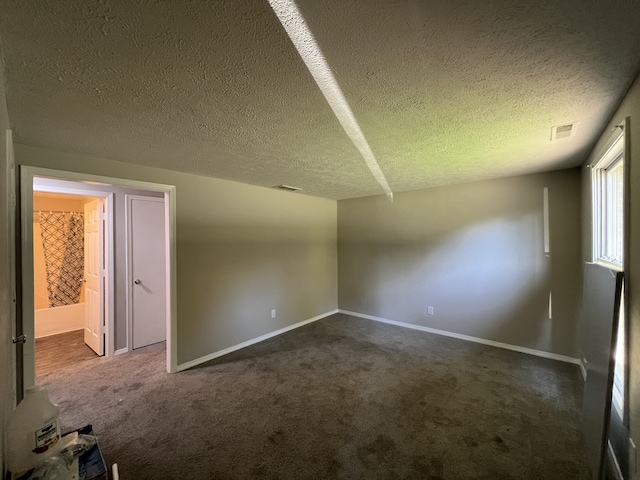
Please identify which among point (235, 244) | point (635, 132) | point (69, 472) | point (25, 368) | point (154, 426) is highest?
point (635, 132)

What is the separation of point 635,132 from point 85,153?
12.2ft

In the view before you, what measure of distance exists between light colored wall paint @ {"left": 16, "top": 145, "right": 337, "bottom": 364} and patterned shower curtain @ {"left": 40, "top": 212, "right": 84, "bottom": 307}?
2.89 metres

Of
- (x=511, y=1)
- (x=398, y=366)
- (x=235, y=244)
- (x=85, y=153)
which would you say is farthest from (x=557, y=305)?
(x=85, y=153)

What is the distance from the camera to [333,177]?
3.18 metres

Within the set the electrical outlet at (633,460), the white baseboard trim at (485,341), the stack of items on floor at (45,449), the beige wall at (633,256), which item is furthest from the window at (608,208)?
the stack of items on floor at (45,449)

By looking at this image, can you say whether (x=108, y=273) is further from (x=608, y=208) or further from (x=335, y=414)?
(x=608, y=208)

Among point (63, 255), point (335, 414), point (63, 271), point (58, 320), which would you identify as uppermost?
point (63, 255)

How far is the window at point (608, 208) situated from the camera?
73.6 inches

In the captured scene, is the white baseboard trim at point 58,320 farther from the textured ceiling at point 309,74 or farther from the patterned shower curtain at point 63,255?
the textured ceiling at point 309,74

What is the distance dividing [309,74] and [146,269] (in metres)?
3.52

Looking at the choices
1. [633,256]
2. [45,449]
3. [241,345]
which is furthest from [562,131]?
[241,345]

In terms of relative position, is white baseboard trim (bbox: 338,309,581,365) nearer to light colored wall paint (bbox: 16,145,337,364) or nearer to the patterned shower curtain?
light colored wall paint (bbox: 16,145,337,364)

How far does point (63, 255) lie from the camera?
169 inches

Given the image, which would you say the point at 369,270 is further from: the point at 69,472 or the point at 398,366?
the point at 69,472
